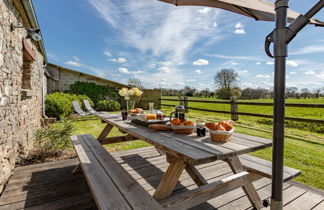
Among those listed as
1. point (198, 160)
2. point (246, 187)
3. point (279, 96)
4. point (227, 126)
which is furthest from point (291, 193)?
point (279, 96)

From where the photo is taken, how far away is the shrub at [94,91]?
33.5 feet

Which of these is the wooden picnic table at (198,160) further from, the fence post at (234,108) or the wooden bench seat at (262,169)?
the fence post at (234,108)

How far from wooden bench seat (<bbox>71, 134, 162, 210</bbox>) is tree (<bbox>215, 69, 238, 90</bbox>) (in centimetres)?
1918

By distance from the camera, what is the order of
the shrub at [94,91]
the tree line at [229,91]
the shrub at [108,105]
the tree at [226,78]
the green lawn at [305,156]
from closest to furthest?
1. the green lawn at [305,156]
2. the shrub at [108,105]
3. the shrub at [94,91]
4. the tree line at [229,91]
5. the tree at [226,78]

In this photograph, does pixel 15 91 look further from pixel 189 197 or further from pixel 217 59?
pixel 217 59

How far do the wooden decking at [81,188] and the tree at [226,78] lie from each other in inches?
718

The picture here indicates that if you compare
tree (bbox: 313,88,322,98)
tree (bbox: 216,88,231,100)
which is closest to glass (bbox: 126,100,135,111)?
tree (bbox: 313,88,322,98)

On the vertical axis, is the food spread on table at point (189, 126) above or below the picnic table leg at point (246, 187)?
above

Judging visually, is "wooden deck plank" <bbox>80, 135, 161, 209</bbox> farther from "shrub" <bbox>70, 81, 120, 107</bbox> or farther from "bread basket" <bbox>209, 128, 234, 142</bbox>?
"shrub" <bbox>70, 81, 120, 107</bbox>

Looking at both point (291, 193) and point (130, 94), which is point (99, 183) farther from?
point (291, 193)

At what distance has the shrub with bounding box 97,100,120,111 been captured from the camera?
10086 millimetres

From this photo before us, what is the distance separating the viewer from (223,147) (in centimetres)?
131

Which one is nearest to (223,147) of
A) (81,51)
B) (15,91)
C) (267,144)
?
(267,144)

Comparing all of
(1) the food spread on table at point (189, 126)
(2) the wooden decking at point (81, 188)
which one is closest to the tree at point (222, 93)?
(2) the wooden decking at point (81, 188)
